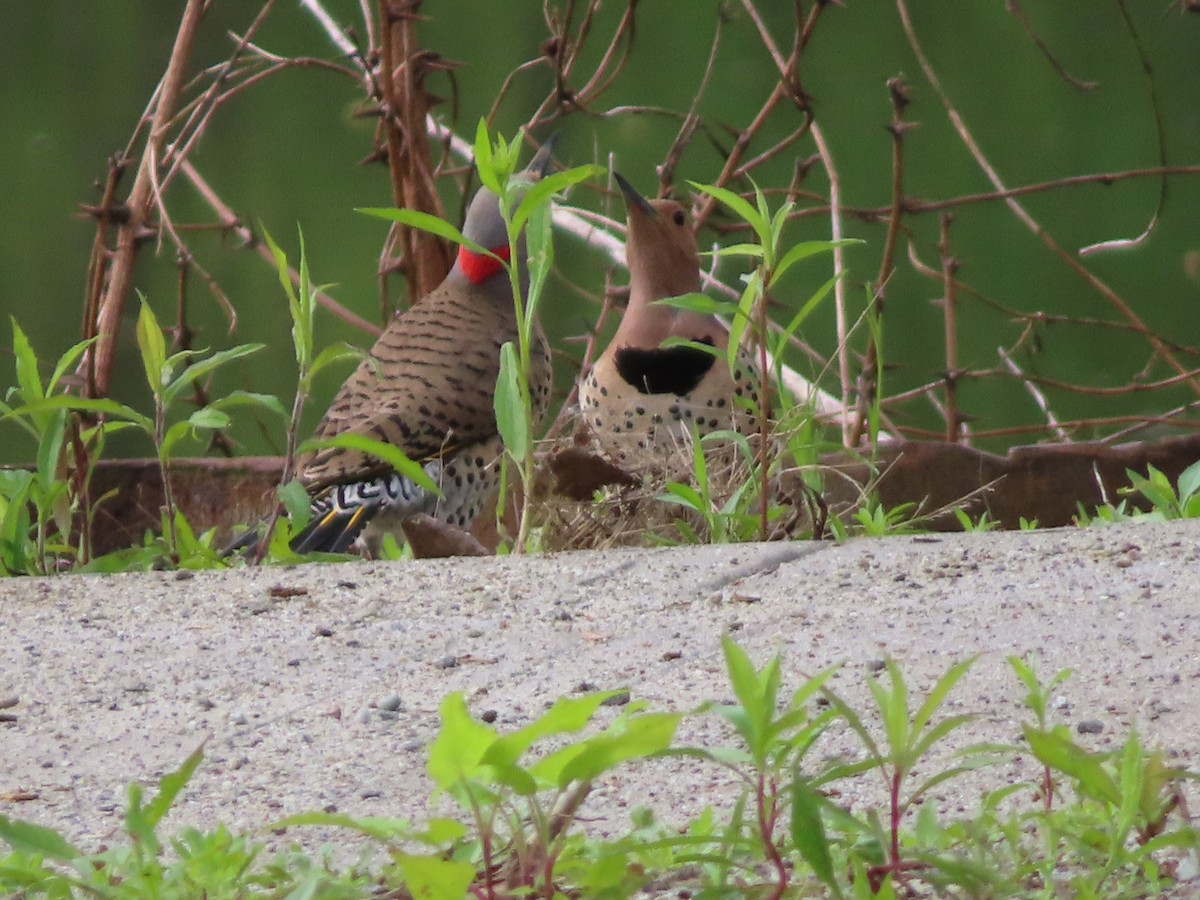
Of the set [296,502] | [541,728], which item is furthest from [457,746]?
[296,502]

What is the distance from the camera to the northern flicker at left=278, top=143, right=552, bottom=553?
3416mm

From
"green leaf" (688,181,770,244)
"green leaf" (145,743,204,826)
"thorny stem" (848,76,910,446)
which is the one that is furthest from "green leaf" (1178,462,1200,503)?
"green leaf" (145,743,204,826)

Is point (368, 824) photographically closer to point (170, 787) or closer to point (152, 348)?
point (170, 787)

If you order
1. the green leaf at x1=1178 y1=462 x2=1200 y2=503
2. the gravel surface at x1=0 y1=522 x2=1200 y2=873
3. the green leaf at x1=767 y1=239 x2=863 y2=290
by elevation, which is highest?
the green leaf at x1=767 y1=239 x2=863 y2=290

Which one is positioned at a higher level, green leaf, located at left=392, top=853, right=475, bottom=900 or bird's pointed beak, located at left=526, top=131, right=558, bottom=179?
bird's pointed beak, located at left=526, top=131, right=558, bottom=179

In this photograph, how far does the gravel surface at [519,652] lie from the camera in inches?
62.4

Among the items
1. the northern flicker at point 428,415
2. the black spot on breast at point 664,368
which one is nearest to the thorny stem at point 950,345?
the black spot on breast at point 664,368

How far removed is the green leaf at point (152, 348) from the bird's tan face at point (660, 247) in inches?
54.6

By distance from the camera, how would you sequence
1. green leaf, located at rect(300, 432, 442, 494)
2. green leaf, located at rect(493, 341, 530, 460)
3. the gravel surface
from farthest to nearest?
green leaf, located at rect(493, 341, 530, 460) → green leaf, located at rect(300, 432, 442, 494) → the gravel surface

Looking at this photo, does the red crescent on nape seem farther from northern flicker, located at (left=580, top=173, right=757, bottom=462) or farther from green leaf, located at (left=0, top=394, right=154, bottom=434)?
green leaf, located at (left=0, top=394, right=154, bottom=434)

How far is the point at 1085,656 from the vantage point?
71.2 inches

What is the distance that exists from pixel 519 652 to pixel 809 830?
2.85 feet

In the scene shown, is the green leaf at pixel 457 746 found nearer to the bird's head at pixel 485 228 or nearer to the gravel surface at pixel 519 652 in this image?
the gravel surface at pixel 519 652

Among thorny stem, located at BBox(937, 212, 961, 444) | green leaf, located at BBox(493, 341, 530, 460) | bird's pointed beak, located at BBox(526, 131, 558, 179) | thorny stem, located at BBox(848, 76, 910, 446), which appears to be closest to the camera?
green leaf, located at BBox(493, 341, 530, 460)
